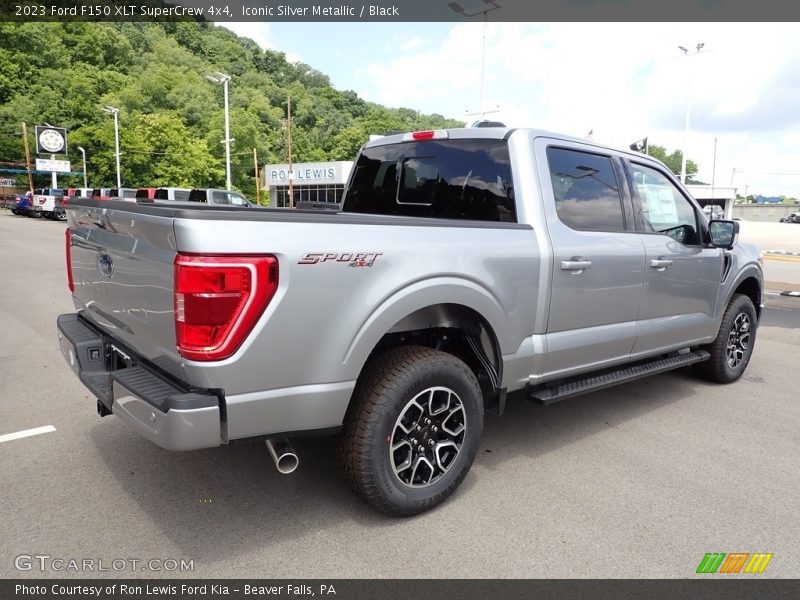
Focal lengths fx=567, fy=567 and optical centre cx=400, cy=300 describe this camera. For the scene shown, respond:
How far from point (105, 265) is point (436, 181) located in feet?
6.90

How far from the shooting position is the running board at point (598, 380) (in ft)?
11.5

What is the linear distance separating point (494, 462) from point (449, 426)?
76cm

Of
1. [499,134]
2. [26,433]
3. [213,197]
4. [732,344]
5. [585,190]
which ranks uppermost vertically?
[499,134]

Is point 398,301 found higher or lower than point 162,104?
lower

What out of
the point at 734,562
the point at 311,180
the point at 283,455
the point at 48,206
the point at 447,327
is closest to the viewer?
the point at 283,455

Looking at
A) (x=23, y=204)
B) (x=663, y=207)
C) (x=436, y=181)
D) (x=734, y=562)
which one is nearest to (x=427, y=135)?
(x=436, y=181)

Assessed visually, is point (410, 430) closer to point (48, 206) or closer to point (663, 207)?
point (663, 207)

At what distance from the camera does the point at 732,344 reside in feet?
17.6

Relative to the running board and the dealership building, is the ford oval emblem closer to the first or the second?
the running board

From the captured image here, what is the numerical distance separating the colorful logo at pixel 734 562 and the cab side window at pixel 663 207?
2.31 meters

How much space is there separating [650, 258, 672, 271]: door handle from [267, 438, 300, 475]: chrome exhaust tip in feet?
9.53

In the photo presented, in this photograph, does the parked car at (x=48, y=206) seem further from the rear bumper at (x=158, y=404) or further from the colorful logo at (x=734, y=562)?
the colorful logo at (x=734, y=562)

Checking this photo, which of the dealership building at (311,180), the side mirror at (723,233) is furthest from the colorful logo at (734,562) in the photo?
the dealership building at (311,180)
